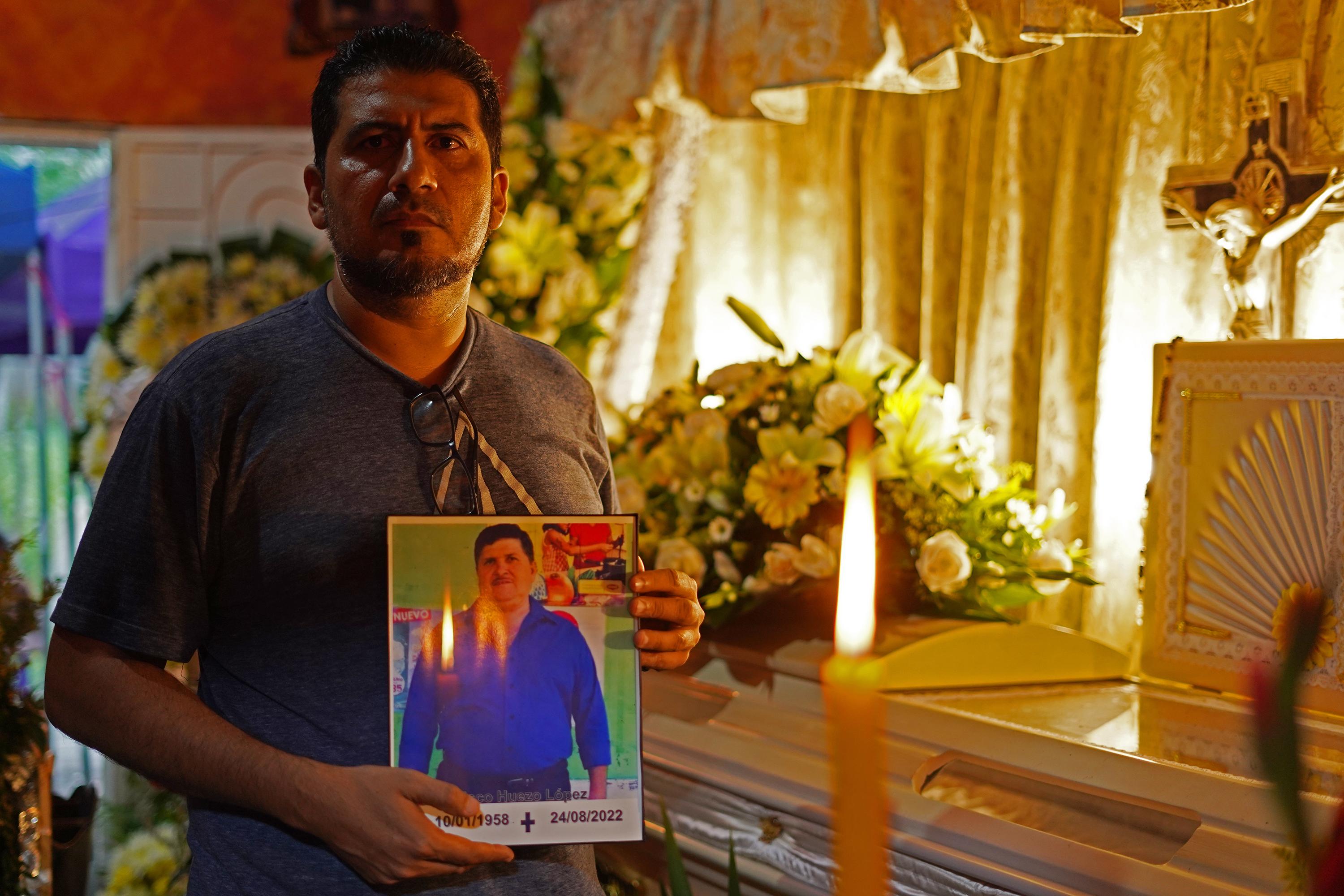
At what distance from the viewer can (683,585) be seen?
41.4 inches

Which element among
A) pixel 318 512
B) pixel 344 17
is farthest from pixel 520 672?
pixel 344 17

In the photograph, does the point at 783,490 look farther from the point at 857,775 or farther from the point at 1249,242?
the point at 857,775

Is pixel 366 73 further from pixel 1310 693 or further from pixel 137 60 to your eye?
pixel 137 60

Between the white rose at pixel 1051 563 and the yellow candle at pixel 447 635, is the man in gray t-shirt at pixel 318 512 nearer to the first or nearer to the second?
the yellow candle at pixel 447 635

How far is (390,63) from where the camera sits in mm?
1126

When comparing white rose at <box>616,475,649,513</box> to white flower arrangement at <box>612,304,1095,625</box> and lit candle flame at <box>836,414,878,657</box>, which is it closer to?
white flower arrangement at <box>612,304,1095,625</box>

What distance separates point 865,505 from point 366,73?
91 centimetres

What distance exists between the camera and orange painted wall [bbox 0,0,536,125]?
3.03 metres

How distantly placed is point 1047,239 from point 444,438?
118cm

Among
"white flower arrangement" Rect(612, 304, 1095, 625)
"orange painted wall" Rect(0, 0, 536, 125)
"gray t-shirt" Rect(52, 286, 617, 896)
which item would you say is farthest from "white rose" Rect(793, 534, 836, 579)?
"orange painted wall" Rect(0, 0, 536, 125)

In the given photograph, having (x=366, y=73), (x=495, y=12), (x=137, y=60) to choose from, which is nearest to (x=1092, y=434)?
(x=366, y=73)

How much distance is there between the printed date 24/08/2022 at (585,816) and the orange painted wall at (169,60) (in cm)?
260

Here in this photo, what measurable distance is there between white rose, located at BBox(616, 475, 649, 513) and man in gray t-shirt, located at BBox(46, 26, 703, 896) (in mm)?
609

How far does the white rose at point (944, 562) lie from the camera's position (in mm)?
1520
